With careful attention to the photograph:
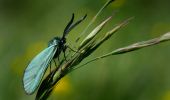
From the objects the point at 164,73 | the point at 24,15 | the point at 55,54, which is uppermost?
the point at 24,15

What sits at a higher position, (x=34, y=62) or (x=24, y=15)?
(x=24, y=15)

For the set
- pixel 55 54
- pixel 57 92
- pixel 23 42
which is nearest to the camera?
pixel 55 54

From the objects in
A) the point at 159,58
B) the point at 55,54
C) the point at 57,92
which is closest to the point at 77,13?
the point at 159,58

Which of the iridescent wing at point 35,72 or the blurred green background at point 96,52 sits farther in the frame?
the blurred green background at point 96,52

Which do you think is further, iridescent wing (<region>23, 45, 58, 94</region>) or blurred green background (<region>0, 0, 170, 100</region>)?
blurred green background (<region>0, 0, 170, 100</region>)

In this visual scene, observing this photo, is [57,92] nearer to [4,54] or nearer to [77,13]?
[4,54]
